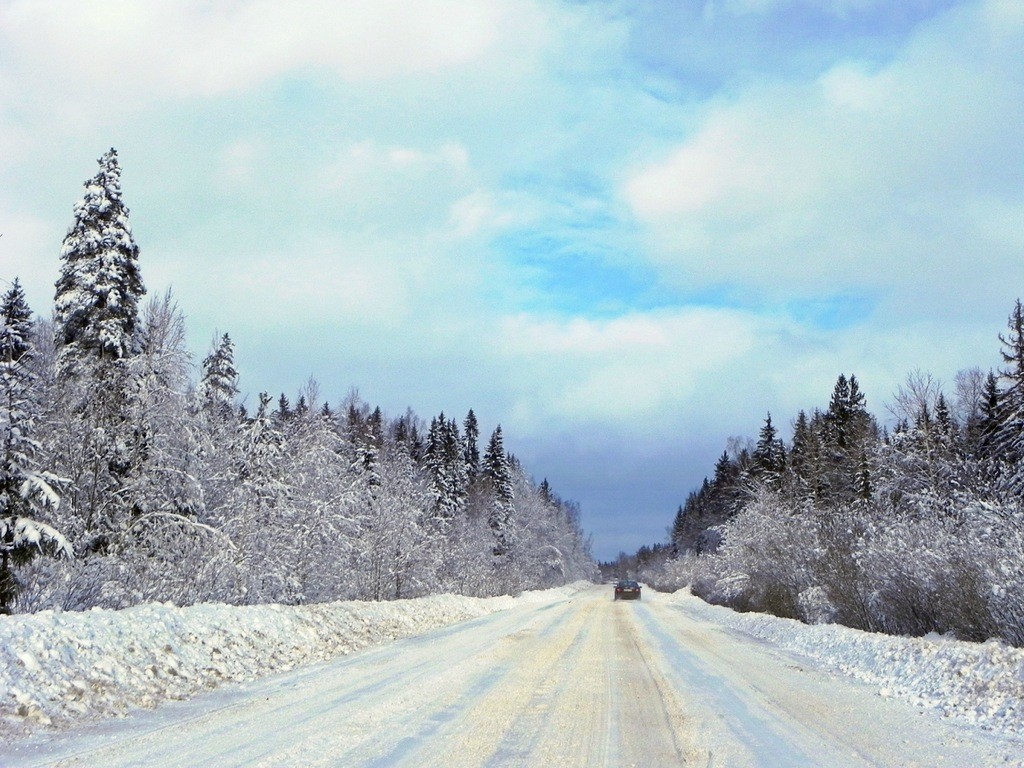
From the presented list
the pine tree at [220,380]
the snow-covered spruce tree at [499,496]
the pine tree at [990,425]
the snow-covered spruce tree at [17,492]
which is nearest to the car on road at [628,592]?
the snow-covered spruce tree at [499,496]

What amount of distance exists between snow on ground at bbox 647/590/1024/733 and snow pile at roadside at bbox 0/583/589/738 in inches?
391

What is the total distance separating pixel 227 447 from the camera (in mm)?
23688

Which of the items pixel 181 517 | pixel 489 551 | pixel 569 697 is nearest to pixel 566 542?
pixel 489 551

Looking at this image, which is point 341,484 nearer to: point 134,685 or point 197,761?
point 134,685

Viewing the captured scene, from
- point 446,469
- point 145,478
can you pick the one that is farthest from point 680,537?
point 145,478

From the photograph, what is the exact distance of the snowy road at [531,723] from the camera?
280 inches

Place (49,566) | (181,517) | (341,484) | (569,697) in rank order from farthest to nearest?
(341,484), (181,517), (49,566), (569,697)

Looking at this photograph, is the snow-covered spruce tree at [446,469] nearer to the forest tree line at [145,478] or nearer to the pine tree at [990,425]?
the forest tree line at [145,478]

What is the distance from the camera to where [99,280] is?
21.0 metres

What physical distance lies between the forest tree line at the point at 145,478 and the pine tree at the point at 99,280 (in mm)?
40

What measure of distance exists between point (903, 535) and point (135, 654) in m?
16.5

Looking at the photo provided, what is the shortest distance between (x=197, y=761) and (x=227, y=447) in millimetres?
18086

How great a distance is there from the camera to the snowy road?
7109mm

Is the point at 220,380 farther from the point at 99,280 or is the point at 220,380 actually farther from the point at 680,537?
the point at 680,537
